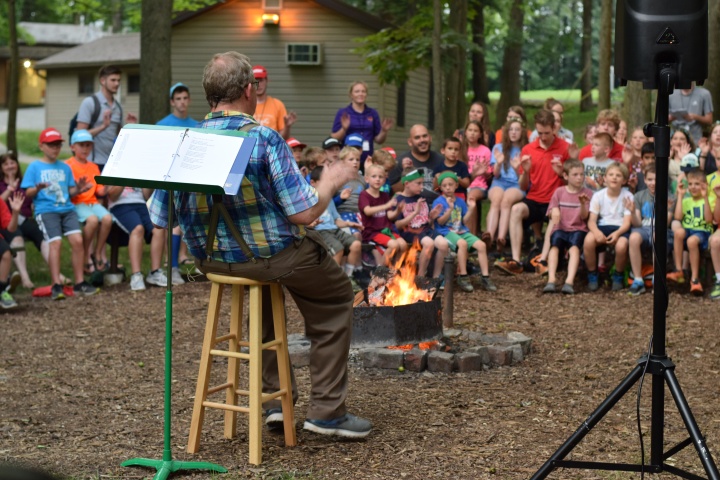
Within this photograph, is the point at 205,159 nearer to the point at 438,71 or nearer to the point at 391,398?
the point at 391,398

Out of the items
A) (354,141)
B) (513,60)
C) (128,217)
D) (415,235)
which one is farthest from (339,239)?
(513,60)

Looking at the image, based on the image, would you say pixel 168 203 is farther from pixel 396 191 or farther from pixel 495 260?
pixel 495 260

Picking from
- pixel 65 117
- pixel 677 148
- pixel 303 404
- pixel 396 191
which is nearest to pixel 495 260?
pixel 396 191

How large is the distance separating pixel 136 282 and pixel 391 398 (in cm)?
495

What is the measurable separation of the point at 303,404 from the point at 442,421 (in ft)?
3.11

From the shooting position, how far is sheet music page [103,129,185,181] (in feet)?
15.2

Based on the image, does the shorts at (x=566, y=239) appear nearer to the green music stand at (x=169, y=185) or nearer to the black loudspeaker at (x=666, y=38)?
the black loudspeaker at (x=666, y=38)

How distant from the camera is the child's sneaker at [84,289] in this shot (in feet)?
34.4

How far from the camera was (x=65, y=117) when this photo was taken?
127 ft

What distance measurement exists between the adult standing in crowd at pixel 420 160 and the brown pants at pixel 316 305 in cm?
572

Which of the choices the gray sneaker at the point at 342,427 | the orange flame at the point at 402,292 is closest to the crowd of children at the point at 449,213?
the orange flame at the point at 402,292

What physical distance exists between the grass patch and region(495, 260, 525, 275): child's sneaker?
24873 millimetres

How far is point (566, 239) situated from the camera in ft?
35.7

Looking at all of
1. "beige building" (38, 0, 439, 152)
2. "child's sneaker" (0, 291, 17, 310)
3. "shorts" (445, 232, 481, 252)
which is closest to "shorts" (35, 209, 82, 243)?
"child's sneaker" (0, 291, 17, 310)
